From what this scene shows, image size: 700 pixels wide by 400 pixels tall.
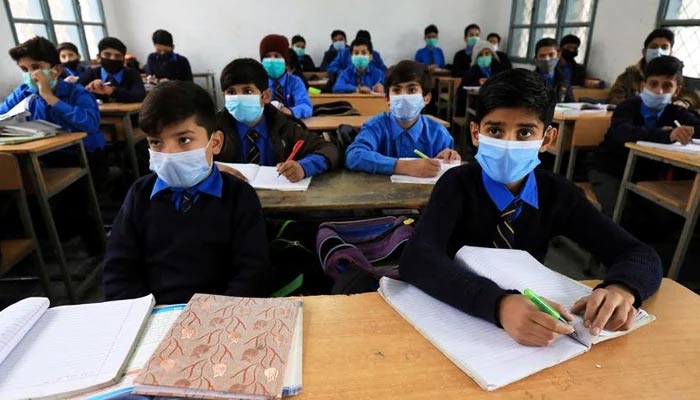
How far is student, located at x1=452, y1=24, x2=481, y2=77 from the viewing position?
7.49 m

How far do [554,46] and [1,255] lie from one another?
5.06 metres

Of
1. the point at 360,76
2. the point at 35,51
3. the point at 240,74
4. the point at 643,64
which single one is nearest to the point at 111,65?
the point at 35,51

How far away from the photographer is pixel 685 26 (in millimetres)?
3900

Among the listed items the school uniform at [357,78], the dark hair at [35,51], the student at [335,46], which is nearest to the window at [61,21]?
the dark hair at [35,51]

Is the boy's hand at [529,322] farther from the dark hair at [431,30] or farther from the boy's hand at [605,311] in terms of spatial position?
the dark hair at [431,30]

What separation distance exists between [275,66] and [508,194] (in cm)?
271

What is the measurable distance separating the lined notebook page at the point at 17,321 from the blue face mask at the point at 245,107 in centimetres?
133

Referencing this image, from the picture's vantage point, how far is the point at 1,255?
1728 millimetres

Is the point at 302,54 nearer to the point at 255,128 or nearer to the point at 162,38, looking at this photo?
the point at 162,38

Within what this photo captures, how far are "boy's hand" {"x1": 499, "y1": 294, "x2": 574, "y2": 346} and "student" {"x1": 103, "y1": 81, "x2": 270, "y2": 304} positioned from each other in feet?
2.27

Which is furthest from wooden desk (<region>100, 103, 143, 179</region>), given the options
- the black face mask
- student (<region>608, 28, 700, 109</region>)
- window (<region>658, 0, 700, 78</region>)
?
window (<region>658, 0, 700, 78</region>)

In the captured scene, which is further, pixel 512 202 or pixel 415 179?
pixel 415 179

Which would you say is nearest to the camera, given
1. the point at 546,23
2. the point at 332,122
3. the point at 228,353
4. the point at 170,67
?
the point at 228,353

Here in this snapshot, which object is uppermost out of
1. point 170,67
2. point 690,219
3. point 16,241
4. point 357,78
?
point 170,67
